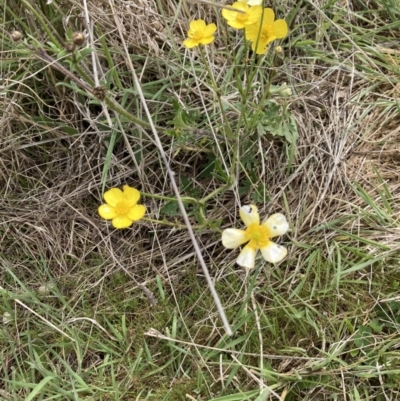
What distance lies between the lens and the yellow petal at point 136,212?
3.92ft

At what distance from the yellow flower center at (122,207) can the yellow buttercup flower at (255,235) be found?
0.23 meters

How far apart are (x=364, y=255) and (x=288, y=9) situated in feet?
2.71

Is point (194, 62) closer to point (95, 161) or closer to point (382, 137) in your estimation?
point (95, 161)

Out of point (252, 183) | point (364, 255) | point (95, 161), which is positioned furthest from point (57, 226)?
point (364, 255)

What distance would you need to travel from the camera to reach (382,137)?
1647 mm

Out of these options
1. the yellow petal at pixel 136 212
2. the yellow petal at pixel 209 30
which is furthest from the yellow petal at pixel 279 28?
the yellow petal at pixel 136 212

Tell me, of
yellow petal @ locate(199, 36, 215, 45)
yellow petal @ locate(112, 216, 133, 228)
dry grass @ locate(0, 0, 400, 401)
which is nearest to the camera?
yellow petal @ locate(112, 216, 133, 228)

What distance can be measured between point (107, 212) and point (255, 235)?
347mm

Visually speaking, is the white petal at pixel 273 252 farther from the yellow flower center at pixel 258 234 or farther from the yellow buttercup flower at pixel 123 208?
the yellow buttercup flower at pixel 123 208

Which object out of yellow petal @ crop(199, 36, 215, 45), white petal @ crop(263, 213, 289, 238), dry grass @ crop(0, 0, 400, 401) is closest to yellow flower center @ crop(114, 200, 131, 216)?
dry grass @ crop(0, 0, 400, 401)

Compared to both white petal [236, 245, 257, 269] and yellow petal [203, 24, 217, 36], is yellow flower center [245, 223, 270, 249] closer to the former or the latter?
white petal [236, 245, 257, 269]

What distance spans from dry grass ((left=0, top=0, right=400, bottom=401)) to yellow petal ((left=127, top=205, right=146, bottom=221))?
0.71 ft

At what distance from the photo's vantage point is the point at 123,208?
4.02ft

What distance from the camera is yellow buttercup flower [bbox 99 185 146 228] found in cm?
120
